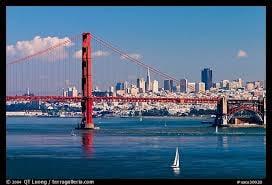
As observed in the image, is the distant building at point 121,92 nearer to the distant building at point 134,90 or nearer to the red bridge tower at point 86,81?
the distant building at point 134,90

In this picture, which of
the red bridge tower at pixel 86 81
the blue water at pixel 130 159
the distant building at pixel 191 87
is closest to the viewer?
the blue water at pixel 130 159

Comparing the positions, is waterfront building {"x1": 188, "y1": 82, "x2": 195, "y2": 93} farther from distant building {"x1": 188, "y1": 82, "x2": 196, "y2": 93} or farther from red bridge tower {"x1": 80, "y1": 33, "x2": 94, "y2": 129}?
red bridge tower {"x1": 80, "y1": 33, "x2": 94, "y2": 129}

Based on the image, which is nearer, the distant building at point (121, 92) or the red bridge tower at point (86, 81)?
the distant building at point (121, 92)

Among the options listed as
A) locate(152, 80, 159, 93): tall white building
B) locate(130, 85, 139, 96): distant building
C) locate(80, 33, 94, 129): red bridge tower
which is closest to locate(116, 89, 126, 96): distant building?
locate(130, 85, 139, 96): distant building

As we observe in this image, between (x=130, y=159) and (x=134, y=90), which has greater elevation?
(x=134, y=90)

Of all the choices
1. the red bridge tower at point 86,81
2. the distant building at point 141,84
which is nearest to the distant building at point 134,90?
the distant building at point 141,84

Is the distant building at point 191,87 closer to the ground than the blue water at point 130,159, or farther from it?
farther from it

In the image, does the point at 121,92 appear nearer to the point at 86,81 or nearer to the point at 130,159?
the point at 130,159

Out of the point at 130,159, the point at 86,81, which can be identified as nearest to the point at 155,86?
the point at 130,159

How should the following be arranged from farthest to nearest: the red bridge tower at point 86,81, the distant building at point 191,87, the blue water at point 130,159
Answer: the red bridge tower at point 86,81 → the distant building at point 191,87 → the blue water at point 130,159

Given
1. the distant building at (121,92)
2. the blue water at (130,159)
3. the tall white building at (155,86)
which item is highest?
the tall white building at (155,86)

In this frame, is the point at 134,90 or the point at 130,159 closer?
the point at 130,159
